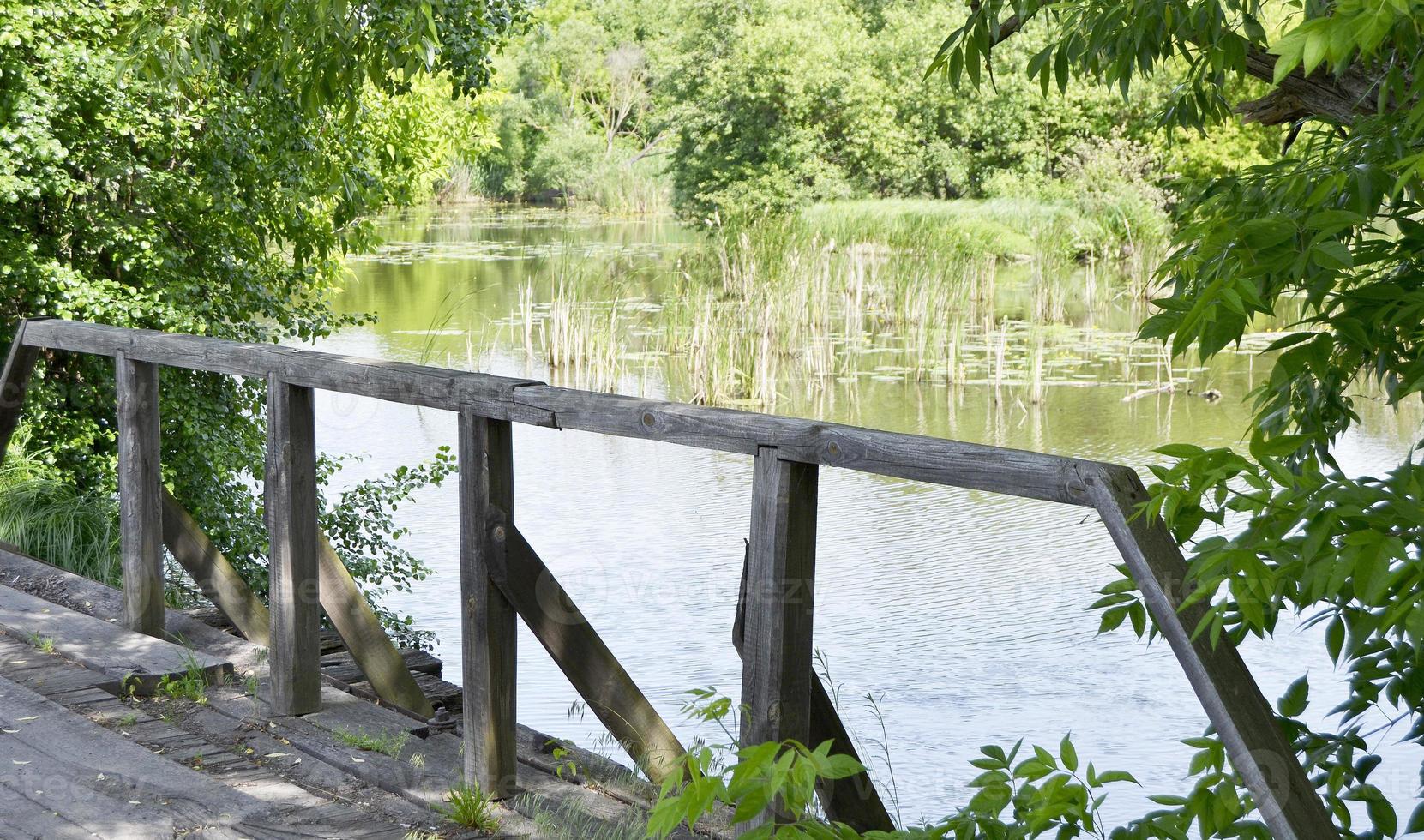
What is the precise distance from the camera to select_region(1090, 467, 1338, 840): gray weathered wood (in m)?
1.70

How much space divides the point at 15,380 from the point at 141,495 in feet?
3.95

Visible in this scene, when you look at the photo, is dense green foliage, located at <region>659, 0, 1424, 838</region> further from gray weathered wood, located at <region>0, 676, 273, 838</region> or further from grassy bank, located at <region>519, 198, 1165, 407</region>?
grassy bank, located at <region>519, 198, 1165, 407</region>

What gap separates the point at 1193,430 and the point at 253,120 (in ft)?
24.7

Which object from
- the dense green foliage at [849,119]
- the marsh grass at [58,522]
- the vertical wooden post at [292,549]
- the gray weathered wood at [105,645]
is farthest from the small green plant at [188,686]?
the dense green foliage at [849,119]

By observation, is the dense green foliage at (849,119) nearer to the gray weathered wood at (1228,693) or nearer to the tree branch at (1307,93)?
the tree branch at (1307,93)

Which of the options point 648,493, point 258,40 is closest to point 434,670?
Answer: point 258,40

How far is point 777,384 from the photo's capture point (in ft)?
42.0

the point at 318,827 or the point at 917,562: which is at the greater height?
the point at 318,827

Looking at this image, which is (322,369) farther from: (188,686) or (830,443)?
(830,443)

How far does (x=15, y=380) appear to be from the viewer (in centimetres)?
474

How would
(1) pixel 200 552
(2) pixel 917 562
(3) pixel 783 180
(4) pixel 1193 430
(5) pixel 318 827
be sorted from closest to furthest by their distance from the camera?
(5) pixel 318 827
(1) pixel 200 552
(2) pixel 917 562
(4) pixel 1193 430
(3) pixel 783 180

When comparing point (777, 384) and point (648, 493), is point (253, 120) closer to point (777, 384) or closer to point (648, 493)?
point (648, 493)

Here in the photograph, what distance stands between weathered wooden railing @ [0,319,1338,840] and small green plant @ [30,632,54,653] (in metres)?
0.23

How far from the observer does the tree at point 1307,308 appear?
5.18ft
